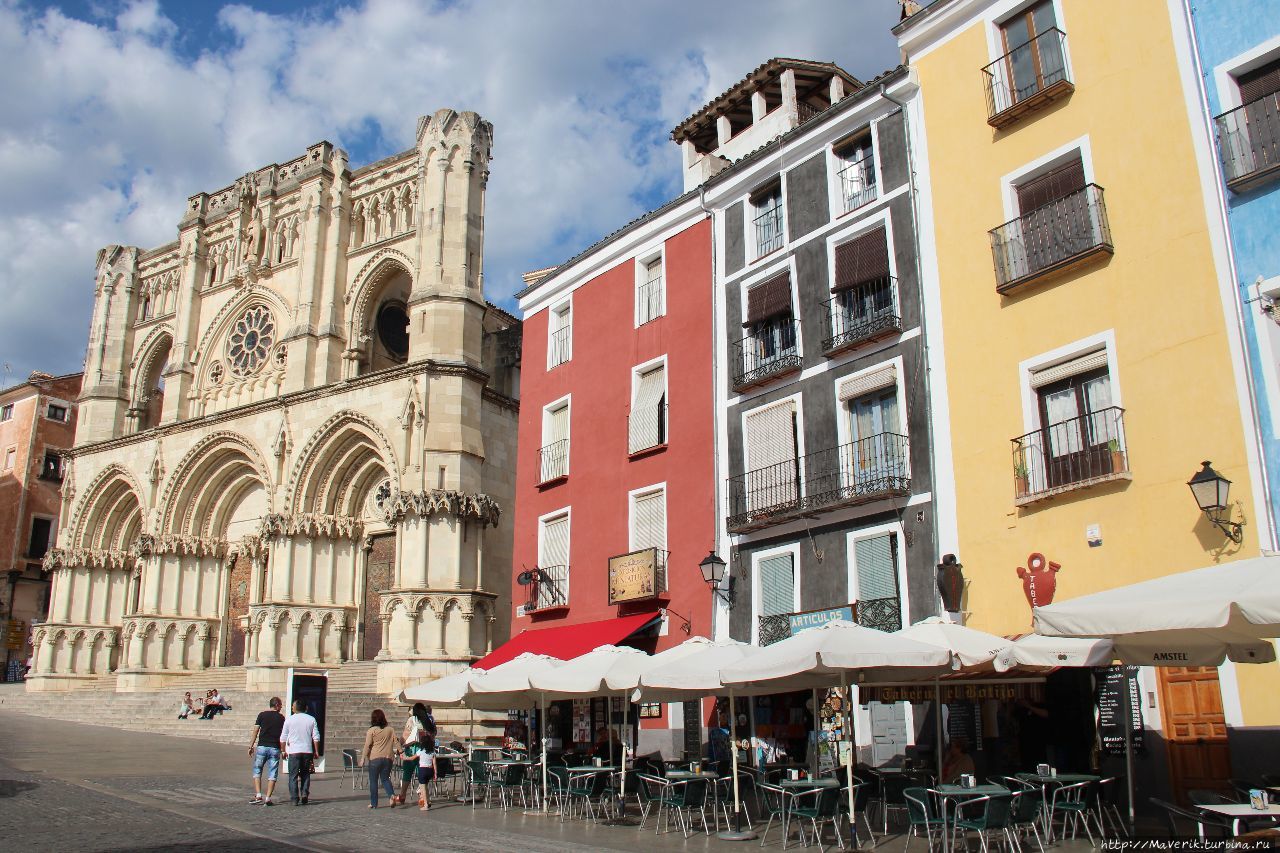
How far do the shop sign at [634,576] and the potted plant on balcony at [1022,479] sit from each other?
756 cm

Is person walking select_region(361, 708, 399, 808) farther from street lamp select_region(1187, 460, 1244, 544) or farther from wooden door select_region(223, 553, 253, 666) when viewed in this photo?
wooden door select_region(223, 553, 253, 666)

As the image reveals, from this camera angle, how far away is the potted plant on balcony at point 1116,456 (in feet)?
41.8

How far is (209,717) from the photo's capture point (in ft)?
90.4

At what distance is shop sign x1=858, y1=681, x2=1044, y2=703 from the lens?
1273 cm

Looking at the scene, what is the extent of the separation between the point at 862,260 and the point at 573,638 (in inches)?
356

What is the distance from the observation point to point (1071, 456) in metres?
13.5

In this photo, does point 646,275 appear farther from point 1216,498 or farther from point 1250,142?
point 1216,498

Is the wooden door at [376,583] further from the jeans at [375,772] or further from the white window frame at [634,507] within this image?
the jeans at [375,772]

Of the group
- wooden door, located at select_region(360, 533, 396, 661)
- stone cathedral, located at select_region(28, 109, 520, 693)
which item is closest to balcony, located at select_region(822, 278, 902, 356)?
stone cathedral, located at select_region(28, 109, 520, 693)

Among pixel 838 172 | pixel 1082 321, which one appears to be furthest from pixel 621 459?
pixel 1082 321

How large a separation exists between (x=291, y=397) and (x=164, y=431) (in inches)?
275

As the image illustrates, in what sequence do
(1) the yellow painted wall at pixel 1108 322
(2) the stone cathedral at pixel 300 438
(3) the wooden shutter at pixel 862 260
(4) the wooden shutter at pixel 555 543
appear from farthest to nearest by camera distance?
(2) the stone cathedral at pixel 300 438, (4) the wooden shutter at pixel 555 543, (3) the wooden shutter at pixel 862 260, (1) the yellow painted wall at pixel 1108 322

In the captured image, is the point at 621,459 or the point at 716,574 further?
the point at 621,459

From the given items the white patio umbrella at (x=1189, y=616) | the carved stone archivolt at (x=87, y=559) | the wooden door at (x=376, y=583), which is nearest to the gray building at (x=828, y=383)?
the white patio umbrella at (x=1189, y=616)
